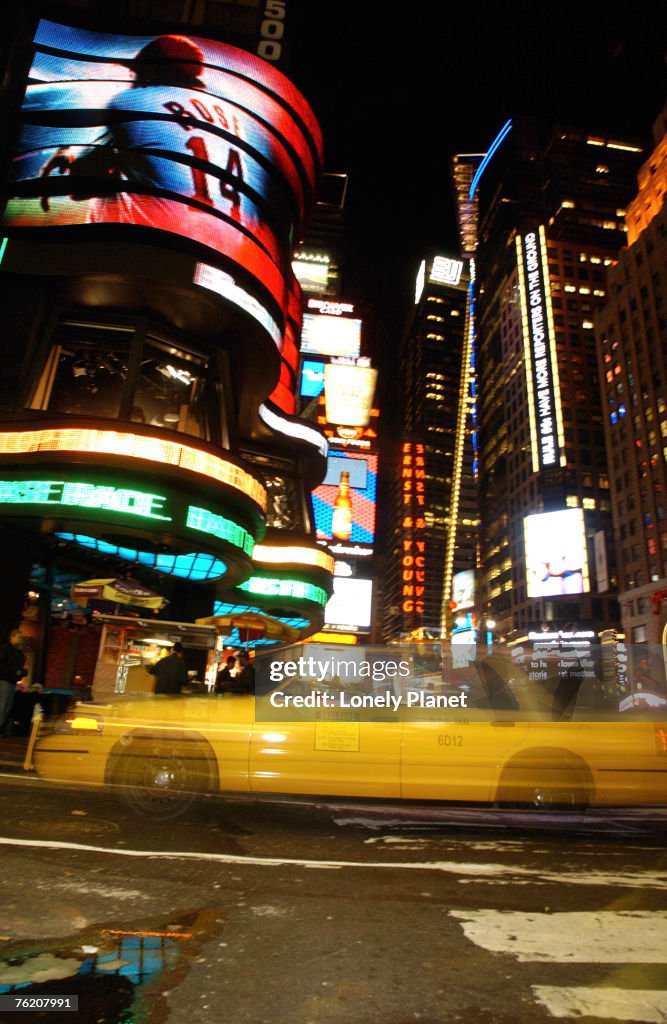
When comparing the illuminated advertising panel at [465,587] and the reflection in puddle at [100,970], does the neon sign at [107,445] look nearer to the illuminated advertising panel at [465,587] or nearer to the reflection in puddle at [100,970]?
the reflection in puddle at [100,970]

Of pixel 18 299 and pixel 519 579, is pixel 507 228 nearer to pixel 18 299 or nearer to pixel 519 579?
pixel 519 579

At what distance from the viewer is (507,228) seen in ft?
488

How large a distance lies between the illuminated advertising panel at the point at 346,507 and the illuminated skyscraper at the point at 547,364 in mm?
22651

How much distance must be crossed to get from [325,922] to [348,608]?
52436 mm

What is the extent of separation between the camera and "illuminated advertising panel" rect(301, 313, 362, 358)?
181 feet

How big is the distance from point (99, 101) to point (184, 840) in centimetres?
2376

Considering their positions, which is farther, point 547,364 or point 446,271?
point 446,271

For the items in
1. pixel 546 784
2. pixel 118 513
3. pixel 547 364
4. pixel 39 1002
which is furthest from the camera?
pixel 547 364

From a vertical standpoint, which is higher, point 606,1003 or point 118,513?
point 118,513

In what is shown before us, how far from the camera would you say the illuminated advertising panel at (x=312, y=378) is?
2215 inches

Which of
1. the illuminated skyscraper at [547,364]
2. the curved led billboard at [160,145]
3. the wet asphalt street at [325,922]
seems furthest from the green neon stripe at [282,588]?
the illuminated skyscraper at [547,364]

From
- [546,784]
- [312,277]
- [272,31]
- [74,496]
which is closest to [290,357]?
[272,31]

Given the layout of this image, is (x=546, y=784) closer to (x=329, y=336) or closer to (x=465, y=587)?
(x=329, y=336)

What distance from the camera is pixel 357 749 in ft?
21.4
